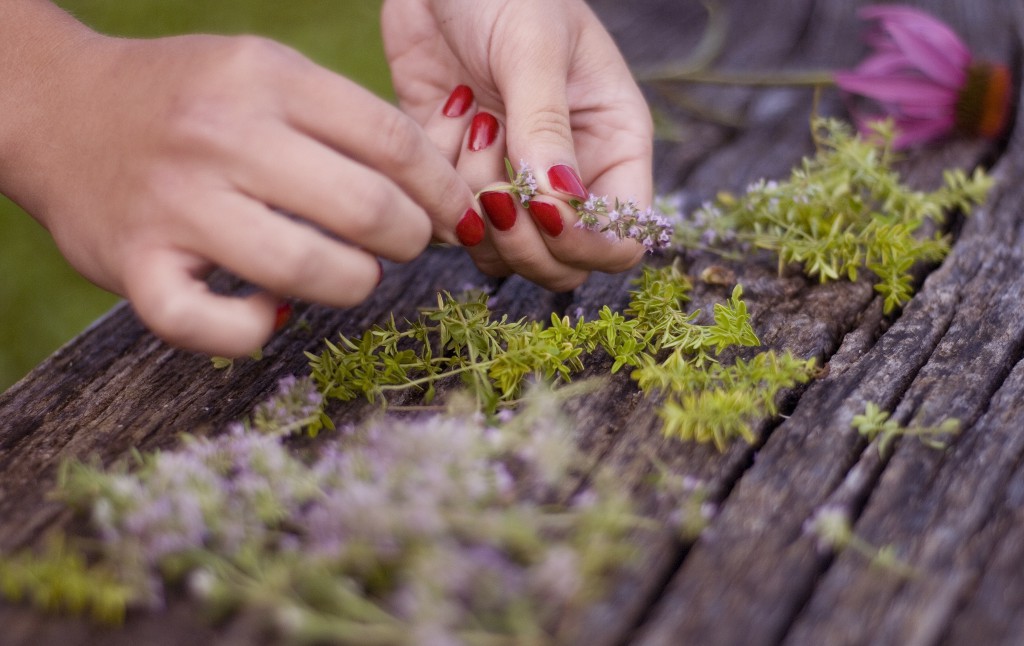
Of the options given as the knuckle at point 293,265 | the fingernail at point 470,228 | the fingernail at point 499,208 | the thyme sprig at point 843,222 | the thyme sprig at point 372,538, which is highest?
the thyme sprig at point 843,222

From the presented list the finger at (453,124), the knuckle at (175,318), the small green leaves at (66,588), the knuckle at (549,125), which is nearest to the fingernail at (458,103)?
the finger at (453,124)

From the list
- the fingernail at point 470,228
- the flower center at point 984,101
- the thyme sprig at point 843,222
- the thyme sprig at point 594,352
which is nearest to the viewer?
the thyme sprig at point 594,352

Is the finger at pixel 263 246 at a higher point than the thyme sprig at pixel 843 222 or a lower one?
lower

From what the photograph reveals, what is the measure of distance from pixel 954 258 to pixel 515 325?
1.13 meters

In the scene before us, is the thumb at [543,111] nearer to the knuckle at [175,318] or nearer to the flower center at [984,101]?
the knuckle at [175,318]

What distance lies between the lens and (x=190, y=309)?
4.51ft

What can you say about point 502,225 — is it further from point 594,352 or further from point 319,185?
point 319,185

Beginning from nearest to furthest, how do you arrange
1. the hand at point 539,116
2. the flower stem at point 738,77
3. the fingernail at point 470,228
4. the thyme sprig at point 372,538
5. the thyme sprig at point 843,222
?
the thyme sprig at point 372,538, the fingernail at point 470,228, the hand at point 539,116, the thyme sprig at point 843,222, the flower stem at point 738,77

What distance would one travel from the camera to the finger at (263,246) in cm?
140

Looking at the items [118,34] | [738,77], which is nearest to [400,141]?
[738,77]

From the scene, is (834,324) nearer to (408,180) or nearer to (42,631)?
(408,180)

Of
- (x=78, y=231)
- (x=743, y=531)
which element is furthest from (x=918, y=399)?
(x=78, y=231)

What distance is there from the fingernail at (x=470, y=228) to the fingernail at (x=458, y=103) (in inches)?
19.1

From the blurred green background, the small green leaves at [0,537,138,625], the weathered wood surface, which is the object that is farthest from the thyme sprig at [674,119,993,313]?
the blurred green background
